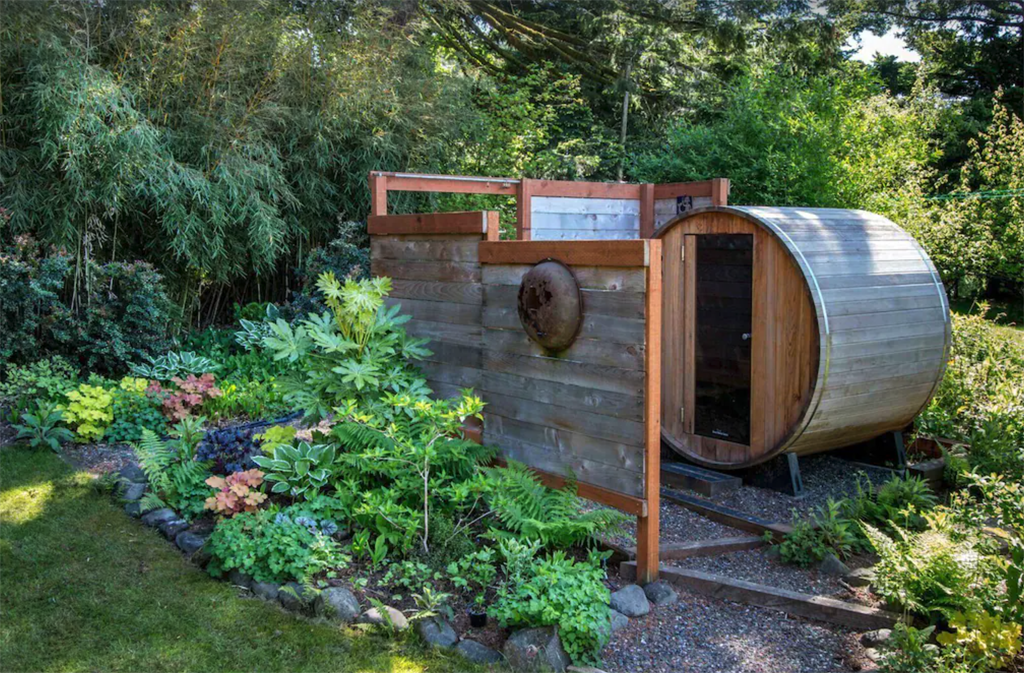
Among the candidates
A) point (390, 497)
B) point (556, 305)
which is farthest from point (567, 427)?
point (390, 497)

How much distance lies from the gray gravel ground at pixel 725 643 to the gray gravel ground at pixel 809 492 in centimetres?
119

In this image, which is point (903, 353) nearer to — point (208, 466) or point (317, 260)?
point (208, 466)

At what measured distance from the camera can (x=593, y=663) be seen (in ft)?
9.98

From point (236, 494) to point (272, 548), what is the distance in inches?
17.8

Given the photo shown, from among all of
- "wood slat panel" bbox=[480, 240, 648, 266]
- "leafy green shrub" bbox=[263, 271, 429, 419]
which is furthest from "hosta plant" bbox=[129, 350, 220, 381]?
"wood slat panel" bbox=[480, 240, 648, 266]

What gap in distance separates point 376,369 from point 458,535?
3.46ft

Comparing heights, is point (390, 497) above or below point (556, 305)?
below

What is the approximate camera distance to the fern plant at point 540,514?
3654 mm

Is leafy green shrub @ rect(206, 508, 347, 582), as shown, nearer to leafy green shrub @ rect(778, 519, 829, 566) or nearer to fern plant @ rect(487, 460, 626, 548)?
fern plant @ rect(487, 460, 626, 548)

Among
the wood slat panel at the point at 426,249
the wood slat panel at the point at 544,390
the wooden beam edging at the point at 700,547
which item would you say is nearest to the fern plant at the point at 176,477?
the wood slat panel at the point at 544,390

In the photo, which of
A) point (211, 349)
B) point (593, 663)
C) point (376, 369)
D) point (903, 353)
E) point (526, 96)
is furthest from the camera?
point (526, 96)

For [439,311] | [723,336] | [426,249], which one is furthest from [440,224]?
[723,336]

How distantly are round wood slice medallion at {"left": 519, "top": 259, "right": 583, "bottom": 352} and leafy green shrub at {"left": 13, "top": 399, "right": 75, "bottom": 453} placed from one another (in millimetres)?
3212

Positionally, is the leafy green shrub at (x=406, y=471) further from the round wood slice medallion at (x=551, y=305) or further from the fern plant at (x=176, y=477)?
the fern plant at (x=176, y=477)
